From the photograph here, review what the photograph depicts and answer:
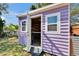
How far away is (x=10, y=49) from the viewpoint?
253 centimetres

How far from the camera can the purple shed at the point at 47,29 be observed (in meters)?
2.42

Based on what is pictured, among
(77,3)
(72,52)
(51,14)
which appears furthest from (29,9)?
(72,52)

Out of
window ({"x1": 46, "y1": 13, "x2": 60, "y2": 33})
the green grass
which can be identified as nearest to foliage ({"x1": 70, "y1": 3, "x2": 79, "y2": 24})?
window ({"x1": 46, "y1": 13, "x2": 60, "y2": 33})

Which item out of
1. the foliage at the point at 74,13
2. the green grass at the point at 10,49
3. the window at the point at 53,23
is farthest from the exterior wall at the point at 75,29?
the green grass at the point at 10,49

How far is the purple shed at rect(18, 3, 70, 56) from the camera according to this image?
2.42 metres

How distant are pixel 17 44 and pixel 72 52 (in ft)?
2.51

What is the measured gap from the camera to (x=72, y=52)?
242cm

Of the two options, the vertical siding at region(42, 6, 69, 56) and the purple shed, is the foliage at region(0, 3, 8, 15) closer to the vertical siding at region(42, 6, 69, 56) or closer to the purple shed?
the purple shed

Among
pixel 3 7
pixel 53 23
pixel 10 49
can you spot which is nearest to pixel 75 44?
pixel 53 23

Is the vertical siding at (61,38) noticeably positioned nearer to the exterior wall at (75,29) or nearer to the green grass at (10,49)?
the exterior wall at (75,29)

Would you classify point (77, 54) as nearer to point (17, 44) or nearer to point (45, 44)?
→ point (45, 44)

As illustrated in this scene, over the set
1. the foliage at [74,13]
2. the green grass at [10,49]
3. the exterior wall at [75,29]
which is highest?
the foliage at [74,13]

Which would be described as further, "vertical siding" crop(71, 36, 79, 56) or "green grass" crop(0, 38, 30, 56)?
"green grass" crop(0, 38, 30, 56)

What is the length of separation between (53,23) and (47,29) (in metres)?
0.12
